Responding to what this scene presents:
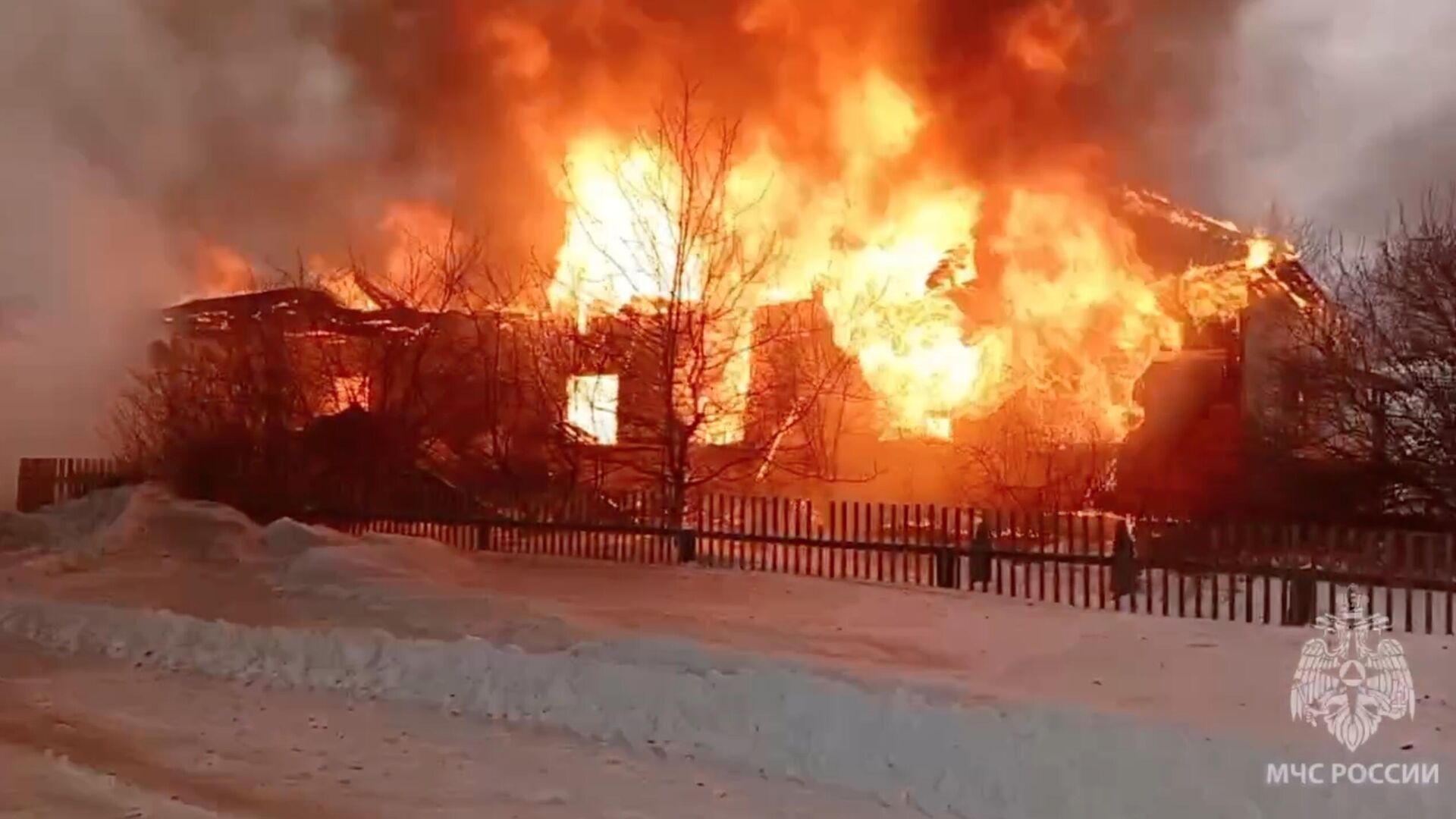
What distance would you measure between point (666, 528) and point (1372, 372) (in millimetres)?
8760

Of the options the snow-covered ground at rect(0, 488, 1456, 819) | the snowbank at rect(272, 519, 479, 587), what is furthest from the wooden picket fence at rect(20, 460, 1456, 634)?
the snowbank at rect(272, 519, 479, 587)

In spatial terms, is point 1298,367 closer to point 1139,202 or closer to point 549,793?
point 1139,202

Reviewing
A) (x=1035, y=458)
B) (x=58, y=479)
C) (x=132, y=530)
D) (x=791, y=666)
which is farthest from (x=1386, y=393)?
(x=58, y=479)

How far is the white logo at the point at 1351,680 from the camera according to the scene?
21.4 ft

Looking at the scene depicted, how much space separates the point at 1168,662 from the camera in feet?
26.7

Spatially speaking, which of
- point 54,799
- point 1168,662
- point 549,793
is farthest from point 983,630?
point 54,799

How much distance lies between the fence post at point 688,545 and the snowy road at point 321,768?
6.00 m

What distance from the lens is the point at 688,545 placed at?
44.3 ft

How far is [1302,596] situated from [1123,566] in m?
1.48

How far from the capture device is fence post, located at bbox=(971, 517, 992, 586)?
37.6 feet

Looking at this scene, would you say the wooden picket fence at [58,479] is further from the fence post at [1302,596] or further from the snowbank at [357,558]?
the fence post at [1302,596]

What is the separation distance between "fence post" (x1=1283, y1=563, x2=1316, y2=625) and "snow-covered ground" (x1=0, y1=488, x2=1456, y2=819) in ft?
1.65

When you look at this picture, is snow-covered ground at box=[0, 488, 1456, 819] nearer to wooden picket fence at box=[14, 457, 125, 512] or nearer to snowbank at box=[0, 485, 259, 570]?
snowbank at box=[0, 485, 259, 570]

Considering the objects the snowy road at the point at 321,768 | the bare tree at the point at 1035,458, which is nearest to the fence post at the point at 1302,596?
the snowy road at the point at 321,768
